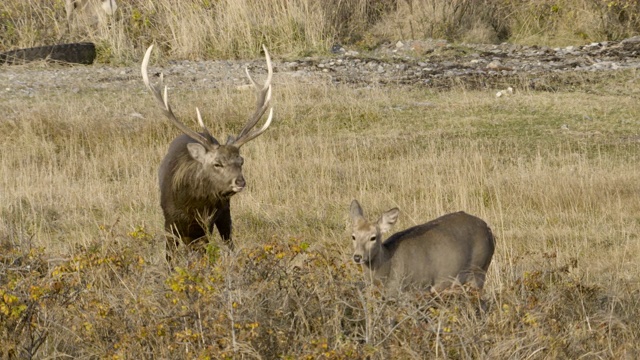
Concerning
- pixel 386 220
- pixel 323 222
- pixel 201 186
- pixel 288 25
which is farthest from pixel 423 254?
pixel 288 25

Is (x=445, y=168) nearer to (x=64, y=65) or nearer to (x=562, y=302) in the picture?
(x=562, y=302)

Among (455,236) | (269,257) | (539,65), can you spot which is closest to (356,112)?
(539,65)

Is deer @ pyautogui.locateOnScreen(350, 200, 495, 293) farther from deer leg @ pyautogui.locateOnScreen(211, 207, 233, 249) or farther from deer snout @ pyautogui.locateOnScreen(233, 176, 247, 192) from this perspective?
deer leg @ pyautogui.locateOnScreen(211, 207, 233, 249)

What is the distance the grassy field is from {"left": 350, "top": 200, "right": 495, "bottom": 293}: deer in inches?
7.6

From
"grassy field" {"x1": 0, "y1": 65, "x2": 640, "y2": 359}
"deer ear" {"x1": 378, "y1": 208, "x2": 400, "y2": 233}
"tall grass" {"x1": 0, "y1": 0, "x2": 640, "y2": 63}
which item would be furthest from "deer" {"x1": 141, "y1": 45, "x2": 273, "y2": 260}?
"tall grass" {"x1": 0, "y1": 0, "x2": 640, "y2": 63}

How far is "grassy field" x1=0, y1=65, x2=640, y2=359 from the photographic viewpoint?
633 centimetres

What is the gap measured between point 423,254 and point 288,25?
14.8 m

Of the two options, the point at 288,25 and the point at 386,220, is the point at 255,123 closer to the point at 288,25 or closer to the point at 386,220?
the point at 386,220

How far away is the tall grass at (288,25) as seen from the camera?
21.9m

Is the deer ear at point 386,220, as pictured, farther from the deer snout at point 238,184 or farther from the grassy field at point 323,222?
the deer snout at point 238,184

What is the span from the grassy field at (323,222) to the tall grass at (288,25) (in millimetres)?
3397

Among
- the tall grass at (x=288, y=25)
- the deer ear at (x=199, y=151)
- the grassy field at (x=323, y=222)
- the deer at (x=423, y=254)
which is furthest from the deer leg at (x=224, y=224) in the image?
the tall grass at (x=288, y=25)

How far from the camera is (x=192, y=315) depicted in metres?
6.25

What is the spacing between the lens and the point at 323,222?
11.1m
